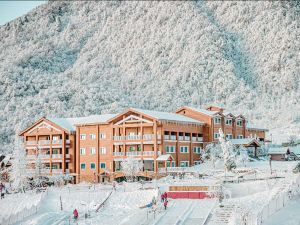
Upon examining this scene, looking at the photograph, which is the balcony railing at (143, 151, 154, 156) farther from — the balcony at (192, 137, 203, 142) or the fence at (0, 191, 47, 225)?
the fence at (0, 191, 47, 225)

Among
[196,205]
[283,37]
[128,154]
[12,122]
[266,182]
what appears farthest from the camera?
[283,37]

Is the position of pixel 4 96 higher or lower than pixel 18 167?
higher

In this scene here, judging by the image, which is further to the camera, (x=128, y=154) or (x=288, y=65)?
(x=288, y=65)

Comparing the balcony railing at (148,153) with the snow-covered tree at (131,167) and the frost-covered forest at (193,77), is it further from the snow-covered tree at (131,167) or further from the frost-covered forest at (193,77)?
the frost-covered forest at (193,77)

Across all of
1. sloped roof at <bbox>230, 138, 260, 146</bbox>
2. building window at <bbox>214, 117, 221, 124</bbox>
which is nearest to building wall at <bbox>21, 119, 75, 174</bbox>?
building window at <bbox>214, 117, 221, 124</bbox>

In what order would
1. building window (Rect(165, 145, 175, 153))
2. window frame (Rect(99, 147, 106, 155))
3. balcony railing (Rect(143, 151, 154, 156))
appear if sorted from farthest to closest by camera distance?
window frame (Rect(99, 147, 106, 155))
building window (Rect(165, 145, 175, 153))
balcony railing (Rect(143, 151, 154, 156))

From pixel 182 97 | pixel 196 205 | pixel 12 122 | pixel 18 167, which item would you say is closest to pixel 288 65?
pixel 182 97

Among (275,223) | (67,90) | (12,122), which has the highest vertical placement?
(67,90)

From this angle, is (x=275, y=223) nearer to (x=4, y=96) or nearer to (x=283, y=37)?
(x=4, y=96)

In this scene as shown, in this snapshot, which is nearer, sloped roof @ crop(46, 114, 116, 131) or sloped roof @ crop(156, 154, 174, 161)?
sloped roof @ crop(156, 154, 174, 161)
